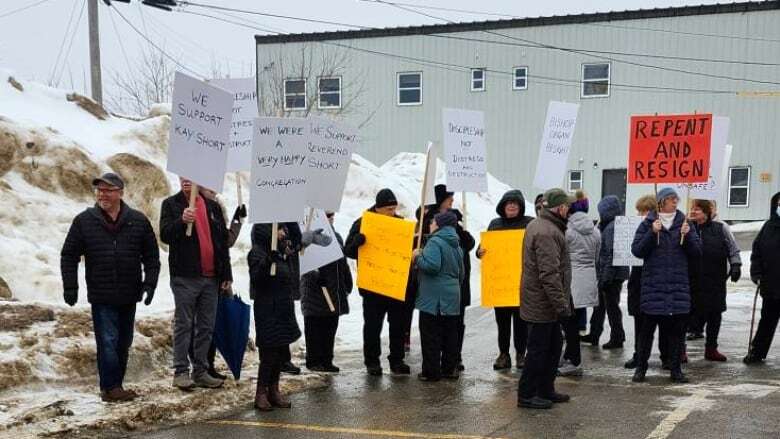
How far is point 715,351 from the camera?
30.6 feet

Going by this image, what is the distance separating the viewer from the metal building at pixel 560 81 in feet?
95.6

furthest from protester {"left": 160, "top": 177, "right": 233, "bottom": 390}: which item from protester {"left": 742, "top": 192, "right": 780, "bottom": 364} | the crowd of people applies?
protester {"left": 742, "top": 192, "right": 780, "bottom": 364}

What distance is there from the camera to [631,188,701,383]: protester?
796 centimetres

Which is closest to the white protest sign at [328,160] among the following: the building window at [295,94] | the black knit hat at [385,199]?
the black knit hat at [385,199]

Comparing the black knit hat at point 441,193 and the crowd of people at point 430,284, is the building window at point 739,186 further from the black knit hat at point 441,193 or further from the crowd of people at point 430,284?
the black knit hat at point 441,193

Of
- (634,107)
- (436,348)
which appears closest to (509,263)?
(436,348)

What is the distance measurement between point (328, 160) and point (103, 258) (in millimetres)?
2248

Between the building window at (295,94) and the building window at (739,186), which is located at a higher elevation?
the building window at (295,94)

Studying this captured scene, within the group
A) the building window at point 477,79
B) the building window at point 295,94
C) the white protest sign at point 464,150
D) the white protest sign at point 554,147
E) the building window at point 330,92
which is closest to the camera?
the white protest sign at point 464,150

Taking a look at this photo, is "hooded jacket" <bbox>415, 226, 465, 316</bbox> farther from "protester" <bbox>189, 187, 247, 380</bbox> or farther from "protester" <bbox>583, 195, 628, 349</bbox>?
"protester" <bbox>583, 195, 628, 349</bbox>

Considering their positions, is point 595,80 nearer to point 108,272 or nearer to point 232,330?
point 232,330

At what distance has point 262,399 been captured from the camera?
703 centimetres

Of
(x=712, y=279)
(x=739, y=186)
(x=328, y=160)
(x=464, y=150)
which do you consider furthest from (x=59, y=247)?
(x=739, y=186)

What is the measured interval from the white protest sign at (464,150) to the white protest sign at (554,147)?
39.3 inches
